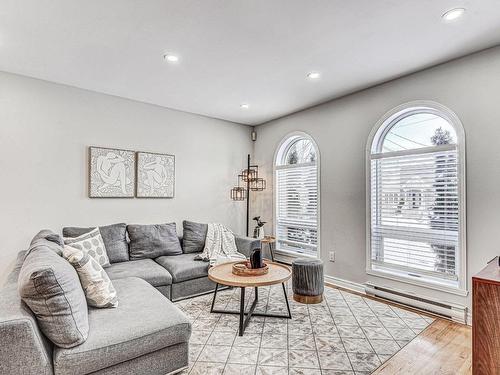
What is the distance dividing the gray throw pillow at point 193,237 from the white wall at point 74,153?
33 centimetres

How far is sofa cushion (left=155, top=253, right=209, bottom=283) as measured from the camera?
10.7 feet

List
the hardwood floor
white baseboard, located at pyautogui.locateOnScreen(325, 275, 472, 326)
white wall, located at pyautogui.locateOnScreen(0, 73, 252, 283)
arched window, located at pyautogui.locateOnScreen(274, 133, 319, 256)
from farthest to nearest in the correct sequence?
arched window, located at pyautogui.locateOnScreen(274, 133, 319, 256)
white baseboard, located at pyautogui.locateOnScreen(325, 275, 472, 326)
white wall, located at pyautogui.locateOnScreen(0, 73, 252, 283)
the hardwood floor

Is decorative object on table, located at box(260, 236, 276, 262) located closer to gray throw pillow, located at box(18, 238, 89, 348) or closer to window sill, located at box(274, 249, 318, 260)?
window sill, located at box(274, 249, 318, 260)

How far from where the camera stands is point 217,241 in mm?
3990

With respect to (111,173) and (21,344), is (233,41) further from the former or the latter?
(21,344)

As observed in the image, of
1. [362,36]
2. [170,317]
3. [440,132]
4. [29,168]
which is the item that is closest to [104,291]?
[170,317]

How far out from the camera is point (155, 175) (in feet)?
13.4

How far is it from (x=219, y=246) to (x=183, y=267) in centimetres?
73

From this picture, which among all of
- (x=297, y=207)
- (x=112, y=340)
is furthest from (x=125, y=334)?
(x=297, y=207)

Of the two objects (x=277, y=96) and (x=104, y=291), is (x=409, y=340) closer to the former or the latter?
(x=104, y=291)

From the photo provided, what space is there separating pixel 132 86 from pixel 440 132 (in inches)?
141

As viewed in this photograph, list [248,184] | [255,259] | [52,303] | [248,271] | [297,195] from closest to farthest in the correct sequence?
[52,303], [248,271], [255,259], [297,195], [248,184]

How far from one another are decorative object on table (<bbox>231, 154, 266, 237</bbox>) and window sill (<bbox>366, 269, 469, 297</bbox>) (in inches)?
88.8

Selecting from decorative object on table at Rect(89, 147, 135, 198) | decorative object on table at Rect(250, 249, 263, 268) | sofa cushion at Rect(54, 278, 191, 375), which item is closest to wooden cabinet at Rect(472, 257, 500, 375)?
decorative object on table at Rect(250, 249, 263, 268)
